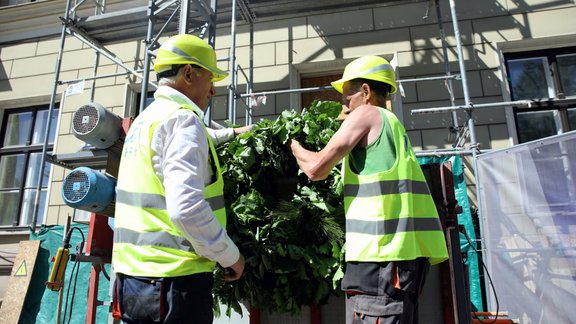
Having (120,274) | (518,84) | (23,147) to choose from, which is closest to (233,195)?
(120,274)

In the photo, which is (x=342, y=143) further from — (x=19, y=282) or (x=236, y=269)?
(x=19, y=282)

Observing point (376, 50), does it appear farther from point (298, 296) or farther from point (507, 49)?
point (298, 296)

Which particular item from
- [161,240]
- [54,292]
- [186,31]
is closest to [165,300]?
[161,240]

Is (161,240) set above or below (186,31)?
below

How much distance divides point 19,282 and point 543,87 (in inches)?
334

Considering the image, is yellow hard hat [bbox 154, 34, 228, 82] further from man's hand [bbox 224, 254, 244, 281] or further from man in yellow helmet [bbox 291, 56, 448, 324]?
man's hand [bbox 224, 254, 244, 281]

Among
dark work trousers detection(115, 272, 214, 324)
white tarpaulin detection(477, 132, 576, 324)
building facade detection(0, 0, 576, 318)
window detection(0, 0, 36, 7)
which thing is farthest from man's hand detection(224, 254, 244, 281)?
window detection(0, 0, 36, 7)

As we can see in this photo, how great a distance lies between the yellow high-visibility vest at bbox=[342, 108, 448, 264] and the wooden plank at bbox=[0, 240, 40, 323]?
6294mm

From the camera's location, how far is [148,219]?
160 cm

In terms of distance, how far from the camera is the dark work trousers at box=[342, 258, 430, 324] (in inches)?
64.6

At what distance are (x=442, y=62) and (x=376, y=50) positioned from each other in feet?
3.31

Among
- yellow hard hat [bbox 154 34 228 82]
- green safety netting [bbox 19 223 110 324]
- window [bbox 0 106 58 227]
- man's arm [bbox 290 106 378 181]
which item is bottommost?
green safety netting [bbox 19 223 110 324]

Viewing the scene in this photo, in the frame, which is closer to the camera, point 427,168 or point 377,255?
point 377,255

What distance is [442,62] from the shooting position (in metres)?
6.12
